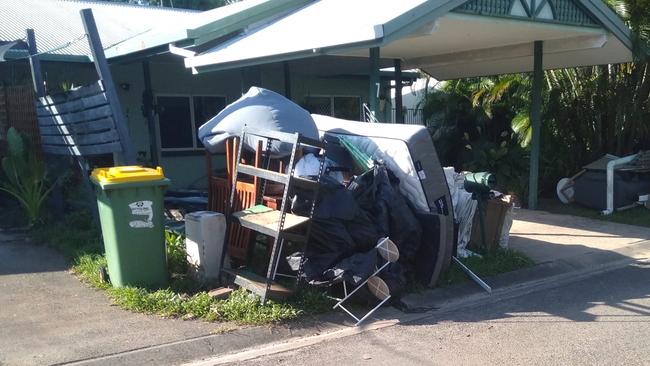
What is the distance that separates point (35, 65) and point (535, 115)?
8.40 meters

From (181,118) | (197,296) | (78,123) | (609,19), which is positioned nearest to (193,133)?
(181,118)

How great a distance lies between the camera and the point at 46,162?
9.02 meters

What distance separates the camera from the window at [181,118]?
41.8 feet

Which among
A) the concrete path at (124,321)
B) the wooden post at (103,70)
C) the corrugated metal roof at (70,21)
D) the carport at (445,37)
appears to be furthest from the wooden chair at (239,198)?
the corrugated metal roof at (70,21)

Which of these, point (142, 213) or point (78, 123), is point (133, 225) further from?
point (78, 123)

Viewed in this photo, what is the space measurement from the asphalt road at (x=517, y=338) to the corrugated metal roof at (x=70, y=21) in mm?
7164

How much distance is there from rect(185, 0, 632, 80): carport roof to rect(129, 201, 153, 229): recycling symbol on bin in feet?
9.39

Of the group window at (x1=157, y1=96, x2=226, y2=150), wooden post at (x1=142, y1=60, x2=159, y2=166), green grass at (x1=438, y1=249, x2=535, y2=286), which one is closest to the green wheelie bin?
green grass at (x1=438, y1=249, x2=535, y2=286)

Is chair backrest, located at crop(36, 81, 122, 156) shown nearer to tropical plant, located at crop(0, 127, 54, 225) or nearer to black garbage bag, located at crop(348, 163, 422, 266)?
tropical plant, located at crop(0, 127, 54, 225)

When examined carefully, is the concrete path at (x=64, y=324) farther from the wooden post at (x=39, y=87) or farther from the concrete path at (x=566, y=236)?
the concrete path at (x=566, y=236)

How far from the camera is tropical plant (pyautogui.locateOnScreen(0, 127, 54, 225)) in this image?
8.12 meters

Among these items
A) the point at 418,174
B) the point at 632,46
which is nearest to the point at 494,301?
the point at 418,174

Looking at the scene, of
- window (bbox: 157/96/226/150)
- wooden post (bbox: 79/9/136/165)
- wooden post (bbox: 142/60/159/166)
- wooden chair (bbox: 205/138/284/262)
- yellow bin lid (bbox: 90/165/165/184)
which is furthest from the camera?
window (bbox: 157/96/226/150)

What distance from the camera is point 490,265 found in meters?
6.96
